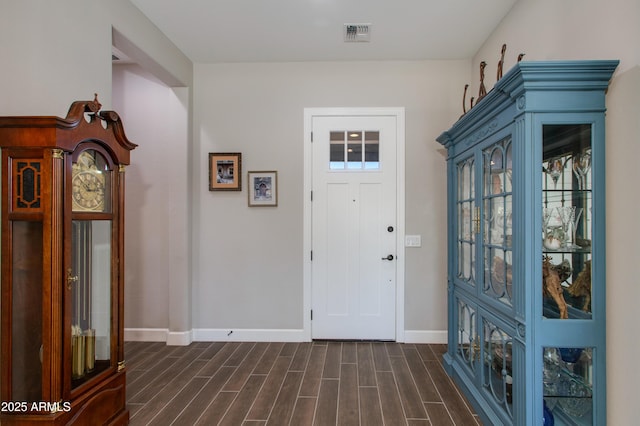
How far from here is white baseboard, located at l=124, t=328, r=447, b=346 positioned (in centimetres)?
339

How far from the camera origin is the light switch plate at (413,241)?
11.1ft

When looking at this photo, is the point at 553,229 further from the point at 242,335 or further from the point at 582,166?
the point at 242,335

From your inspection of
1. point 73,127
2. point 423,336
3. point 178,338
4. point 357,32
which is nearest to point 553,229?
point 423,336

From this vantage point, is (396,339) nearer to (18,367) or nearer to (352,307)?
(352,307)

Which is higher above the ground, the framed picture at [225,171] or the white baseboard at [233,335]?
the framed picture at [225,171]

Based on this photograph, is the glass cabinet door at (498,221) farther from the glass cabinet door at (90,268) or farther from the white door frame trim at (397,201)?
the glass cabinet door at (90,268)

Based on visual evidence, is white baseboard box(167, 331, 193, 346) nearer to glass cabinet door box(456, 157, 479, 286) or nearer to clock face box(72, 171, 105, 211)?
clock face box(72, 171, 105, 211)

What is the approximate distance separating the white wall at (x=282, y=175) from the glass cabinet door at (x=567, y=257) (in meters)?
1.68

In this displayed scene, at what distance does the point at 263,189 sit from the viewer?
136 inches

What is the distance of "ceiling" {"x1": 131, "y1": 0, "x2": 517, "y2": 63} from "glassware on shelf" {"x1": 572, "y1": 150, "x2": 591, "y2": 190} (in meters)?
1.54

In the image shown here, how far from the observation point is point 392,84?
11.2 ft

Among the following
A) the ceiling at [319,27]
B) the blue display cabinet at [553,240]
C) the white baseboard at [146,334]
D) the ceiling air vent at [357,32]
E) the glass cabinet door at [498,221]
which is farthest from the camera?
the white baseboard at [146,334]

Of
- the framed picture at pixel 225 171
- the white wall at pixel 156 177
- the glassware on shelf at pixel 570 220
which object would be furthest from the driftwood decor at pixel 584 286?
the white wall at pixel 156 177

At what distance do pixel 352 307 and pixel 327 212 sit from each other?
1020 millimetres
